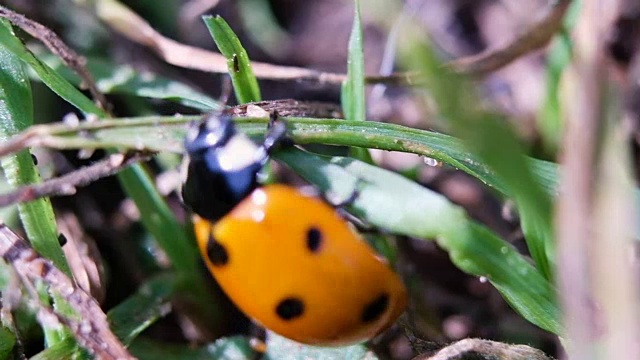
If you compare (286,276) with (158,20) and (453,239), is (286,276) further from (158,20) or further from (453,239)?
(158,20)

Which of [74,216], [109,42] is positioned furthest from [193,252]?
[109,42]

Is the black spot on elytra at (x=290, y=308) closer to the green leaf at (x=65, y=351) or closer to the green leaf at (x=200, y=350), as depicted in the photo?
the green leaf at (x=200, y=350)

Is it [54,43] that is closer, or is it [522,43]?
[54,43]

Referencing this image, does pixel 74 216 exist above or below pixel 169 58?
below

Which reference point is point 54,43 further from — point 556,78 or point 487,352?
point 556,78

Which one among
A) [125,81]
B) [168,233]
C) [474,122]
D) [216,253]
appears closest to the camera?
[474,122]

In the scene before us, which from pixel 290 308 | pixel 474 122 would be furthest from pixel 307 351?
pixel 474 122
